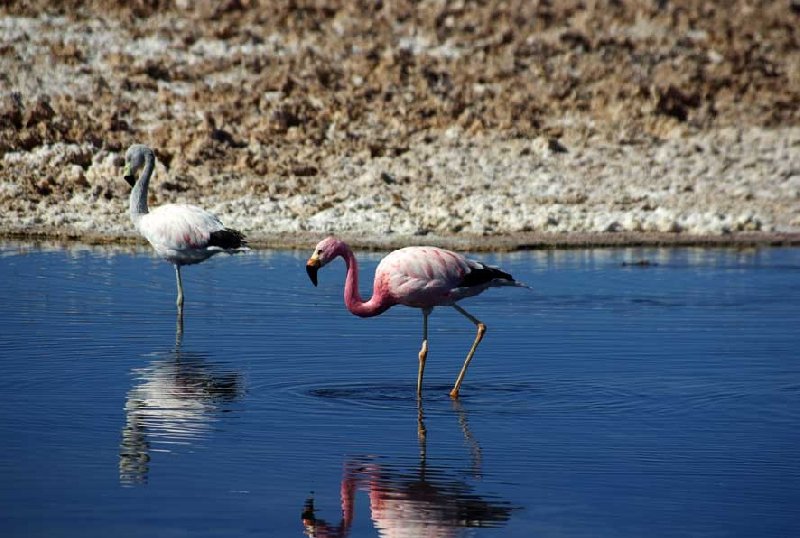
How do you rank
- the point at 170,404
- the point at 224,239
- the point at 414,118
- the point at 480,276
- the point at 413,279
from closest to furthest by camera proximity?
the point at 170,404
the point at 413,279
the point at 480,276
the point at 224,239
the point at 414,118

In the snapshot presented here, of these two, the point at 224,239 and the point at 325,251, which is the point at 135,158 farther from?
the point at 325,251

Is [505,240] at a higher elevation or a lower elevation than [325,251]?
lower

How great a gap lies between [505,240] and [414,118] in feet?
27.3

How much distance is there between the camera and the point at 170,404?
911cm

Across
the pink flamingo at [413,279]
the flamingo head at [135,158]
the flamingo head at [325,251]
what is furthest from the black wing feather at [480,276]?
the flamingo head at [135,158]

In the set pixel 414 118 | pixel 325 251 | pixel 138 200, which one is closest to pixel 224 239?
pixel 138 200

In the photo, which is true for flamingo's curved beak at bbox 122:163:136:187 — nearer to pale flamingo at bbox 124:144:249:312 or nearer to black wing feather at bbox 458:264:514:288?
pale flamingo at bbox 124:144:249:312

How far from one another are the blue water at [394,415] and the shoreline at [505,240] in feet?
14.6

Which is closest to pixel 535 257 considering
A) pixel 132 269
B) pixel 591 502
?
pixel 132 269

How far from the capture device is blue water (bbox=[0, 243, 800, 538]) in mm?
6621

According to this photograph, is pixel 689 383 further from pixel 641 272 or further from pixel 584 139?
pixel 584 139

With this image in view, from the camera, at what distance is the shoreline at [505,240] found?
20109mm

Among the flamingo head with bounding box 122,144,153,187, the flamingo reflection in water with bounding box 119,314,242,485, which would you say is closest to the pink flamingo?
the flamingo reflection in water with bounding box 119,314,242,485

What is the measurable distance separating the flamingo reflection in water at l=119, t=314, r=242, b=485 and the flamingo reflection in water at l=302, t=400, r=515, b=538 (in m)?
0.97
